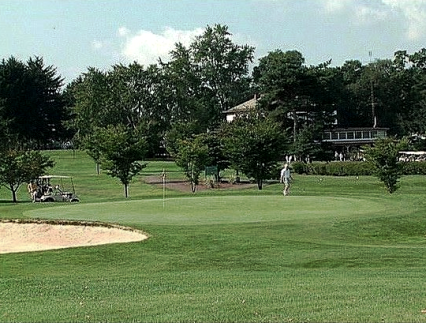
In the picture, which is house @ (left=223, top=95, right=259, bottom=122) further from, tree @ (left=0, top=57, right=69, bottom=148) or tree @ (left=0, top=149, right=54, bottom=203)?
tree @ (left=0, top=149, right=54, bottom=203)

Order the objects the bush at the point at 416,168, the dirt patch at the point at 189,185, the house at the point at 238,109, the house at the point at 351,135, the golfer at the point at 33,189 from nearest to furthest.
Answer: the golfer at the point at 33,189, the dirt patch at the point at 189,185, the bush at the point at 416,168, the house at the point at 238,109, the house at the point at 351,135

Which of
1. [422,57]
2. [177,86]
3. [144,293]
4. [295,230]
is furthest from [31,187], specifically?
[422,57]

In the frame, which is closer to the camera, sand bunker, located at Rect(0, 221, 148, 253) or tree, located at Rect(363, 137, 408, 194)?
sand bunker, located at Rect(0, 221, 148, 253)

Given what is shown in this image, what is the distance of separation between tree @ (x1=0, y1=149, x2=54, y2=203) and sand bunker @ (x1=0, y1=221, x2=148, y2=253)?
27224 millimetres

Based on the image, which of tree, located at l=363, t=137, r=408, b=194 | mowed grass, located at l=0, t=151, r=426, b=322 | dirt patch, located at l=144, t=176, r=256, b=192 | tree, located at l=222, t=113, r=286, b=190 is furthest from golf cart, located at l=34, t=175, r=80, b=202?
tree, located at l=363, t=137, r=408, b=194

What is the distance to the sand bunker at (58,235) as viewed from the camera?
22281 mm

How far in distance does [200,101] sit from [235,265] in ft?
318

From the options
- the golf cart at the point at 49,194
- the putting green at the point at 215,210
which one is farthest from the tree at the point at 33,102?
the putting green at the point at 215,210

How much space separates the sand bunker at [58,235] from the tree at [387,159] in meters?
26.0

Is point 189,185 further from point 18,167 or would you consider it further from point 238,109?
point 238,109

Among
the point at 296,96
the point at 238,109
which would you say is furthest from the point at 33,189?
the point at 238,109

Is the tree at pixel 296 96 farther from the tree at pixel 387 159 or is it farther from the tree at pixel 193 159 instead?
the tree at pixel 387 159

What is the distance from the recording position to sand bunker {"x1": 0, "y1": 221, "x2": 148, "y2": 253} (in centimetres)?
2228

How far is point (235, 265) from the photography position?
17.0 metres
